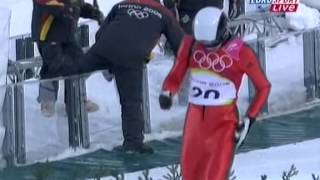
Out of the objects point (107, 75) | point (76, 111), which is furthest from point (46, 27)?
point (76, 111)

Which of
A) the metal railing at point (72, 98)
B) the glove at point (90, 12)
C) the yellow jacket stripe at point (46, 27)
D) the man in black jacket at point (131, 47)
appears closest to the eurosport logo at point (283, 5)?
the metal railing at point (72, 98)

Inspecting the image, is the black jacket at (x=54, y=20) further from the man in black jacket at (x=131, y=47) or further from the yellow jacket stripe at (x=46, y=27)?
the man in black jacket at (x=131, y=47)

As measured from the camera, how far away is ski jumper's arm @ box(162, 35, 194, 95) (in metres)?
8.88

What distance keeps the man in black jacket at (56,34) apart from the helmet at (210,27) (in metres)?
3.44

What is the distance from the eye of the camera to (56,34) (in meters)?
12.4

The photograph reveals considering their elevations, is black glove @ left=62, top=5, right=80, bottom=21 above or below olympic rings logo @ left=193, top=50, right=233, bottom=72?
below

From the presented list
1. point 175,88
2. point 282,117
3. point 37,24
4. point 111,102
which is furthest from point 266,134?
point 175,88

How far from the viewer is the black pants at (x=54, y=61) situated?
38.6ft

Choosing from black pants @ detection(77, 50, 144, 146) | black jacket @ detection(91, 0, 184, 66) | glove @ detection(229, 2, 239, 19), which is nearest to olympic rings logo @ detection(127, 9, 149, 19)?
black jacket @ detection(91, 0, 184, 66)

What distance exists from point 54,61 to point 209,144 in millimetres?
3733

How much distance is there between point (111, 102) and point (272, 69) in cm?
173

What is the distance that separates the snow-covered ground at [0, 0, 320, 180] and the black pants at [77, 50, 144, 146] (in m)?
0.21

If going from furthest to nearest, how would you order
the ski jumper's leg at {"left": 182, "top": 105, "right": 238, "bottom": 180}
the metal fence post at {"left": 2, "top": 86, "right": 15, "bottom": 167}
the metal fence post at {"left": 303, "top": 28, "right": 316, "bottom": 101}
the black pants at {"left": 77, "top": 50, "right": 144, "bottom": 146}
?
the metal fence post at {"left": 303, "top": 28, "right": 316, "bottom": 101}
the black pants at {"left": 77, "top": 50, "right": 144, "bottom": 146}
the metal fence post at {"left": 2, "top": 86, "right": 15, "bottom": 167}
the ski jumper's leg at {"left": 182, "top": 105, "right": 238, "bottom": 180}

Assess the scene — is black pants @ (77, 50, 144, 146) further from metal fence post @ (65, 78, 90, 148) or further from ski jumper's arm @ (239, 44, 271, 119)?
ski jumper's arm @ (239, 44, 271, 119)
